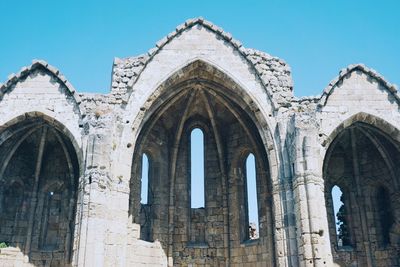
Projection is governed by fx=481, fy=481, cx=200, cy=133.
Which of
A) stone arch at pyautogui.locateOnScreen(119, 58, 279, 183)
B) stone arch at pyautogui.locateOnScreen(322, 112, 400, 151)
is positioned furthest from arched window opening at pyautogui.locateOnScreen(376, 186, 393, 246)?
stone arch at pyautogui.locateOnScreen(119, 58, 279, 183)

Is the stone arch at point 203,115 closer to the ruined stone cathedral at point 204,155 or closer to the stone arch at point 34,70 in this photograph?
the ruined stone cathedral at point 204,155

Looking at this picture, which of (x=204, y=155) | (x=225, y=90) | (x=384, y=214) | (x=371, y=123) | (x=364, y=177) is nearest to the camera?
(x=371, y=123)

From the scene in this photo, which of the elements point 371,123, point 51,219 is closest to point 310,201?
point 371,123

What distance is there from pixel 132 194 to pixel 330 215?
6627 millimetres

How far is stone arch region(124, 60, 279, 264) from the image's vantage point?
48.3 ft

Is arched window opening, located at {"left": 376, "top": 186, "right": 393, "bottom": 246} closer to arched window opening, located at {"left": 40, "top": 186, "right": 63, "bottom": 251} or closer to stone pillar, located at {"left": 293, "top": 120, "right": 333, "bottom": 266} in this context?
stone pillar, located at {"left": 293, "top": 120, "right": 333, "bottom": 266}

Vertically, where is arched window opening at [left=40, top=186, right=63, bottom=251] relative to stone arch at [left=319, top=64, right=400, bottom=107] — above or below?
below

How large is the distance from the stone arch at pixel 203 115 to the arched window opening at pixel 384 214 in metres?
3.96

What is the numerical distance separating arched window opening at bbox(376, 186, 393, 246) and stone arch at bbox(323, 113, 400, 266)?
0.10m

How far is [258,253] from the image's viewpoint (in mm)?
15000

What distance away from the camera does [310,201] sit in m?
12.5

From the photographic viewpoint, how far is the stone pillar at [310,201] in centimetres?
1203

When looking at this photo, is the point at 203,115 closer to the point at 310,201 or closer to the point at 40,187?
the point at 310,201

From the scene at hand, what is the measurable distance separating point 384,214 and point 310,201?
197 inches
